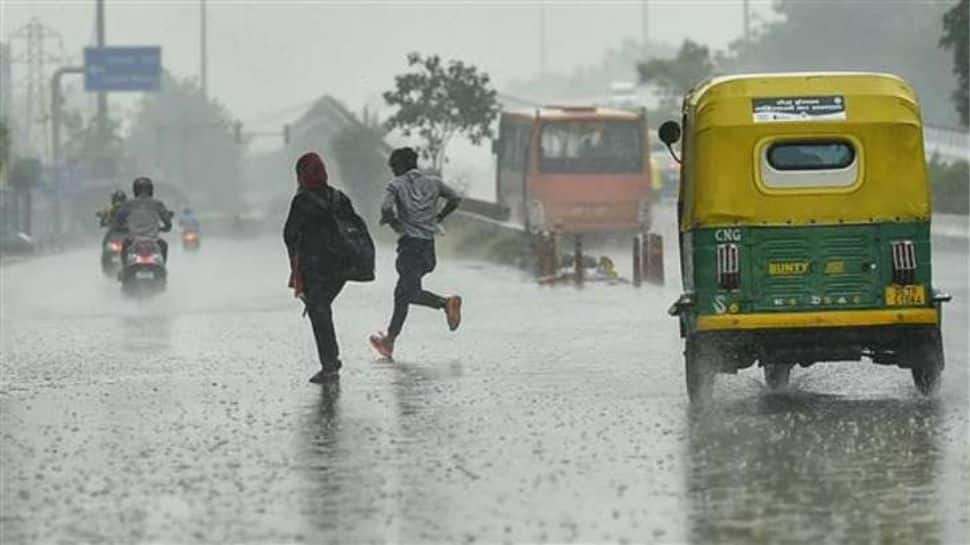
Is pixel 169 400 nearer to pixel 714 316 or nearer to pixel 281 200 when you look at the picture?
pixel 714 316

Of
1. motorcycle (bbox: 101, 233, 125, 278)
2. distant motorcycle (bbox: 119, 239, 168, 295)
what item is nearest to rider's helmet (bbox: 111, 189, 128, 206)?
distant motorcycle (bbox: 119, 239, 168, 295)

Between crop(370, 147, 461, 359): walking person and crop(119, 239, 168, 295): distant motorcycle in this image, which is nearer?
crop(370, 147, 461, 359): walking person

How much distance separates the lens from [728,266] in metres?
16.6

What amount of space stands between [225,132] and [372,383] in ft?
397

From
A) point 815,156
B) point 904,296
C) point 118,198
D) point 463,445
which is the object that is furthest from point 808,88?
point 118,198

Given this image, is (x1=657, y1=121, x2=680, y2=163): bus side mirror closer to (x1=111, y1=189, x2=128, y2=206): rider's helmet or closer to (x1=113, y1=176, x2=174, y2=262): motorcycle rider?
(x1=113, y1=176, x2=174, y2=262): motorcycle rider

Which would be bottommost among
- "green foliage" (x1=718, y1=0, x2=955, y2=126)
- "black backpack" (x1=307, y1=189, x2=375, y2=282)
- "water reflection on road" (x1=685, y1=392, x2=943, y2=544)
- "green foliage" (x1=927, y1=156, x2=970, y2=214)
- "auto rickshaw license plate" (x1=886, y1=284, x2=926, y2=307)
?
"water reflection on road" (x1=685, y1=392, x2=943, y2=544)

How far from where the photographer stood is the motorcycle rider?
1261 inches

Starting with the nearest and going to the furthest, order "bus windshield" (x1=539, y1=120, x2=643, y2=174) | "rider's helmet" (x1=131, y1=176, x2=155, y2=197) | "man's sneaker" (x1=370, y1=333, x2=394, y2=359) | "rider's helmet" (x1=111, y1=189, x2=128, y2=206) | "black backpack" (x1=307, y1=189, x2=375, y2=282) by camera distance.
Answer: "black backpack" (x1=307, y1=189, x2=375, y2=282) → "man's sneaker" (x1=370, y1=333, x2=394, y2=359) → "rider's helmet" (x1=131, y1=176, x2=155, y2=197) → "rider's helmet" (x1=111, y1=189, x2=128, y2=206) → "bus windshield" (x1=539, y1=120, x2=643, y2=174)

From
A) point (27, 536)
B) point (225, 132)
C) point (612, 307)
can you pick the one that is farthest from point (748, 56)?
point (27, 536)

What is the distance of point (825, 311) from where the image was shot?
16.5 metres

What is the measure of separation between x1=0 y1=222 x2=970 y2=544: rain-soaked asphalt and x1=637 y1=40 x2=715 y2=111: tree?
72.8 m

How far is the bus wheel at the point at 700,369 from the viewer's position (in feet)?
54.4

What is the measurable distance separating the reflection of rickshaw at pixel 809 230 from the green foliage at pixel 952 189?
4345cm
